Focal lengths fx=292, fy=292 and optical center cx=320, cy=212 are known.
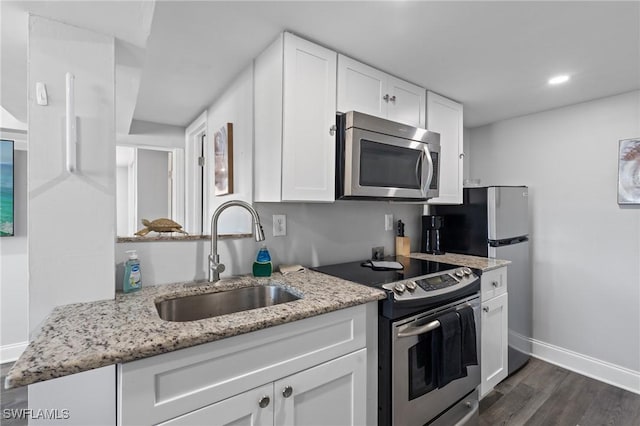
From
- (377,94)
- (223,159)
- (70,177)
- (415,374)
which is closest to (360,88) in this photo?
(377,94)

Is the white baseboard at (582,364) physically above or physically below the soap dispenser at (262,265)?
below

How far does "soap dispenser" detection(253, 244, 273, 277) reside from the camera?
65.0 inches

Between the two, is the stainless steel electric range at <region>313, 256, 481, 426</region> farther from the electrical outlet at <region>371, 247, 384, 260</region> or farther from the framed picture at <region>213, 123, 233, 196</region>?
the framed picture at <region>213, 123, 233, 196</region>

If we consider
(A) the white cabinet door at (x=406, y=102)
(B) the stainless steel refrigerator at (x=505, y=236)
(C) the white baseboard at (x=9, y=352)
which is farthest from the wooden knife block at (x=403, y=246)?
(C) the white baseboard at (x=9, y=352)

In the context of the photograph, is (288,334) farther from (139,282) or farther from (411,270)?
(411,270)

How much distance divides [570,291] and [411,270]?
180 centimetres

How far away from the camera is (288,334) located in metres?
1.08

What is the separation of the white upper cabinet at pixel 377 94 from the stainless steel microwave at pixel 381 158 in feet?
0.38

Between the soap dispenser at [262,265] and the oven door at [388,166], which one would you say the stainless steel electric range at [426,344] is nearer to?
the soap dispenser at [262,265]

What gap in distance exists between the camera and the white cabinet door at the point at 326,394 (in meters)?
1.07

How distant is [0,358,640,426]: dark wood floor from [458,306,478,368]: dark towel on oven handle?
0.65 metres

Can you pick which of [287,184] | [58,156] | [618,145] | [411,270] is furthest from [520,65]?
[58,156]

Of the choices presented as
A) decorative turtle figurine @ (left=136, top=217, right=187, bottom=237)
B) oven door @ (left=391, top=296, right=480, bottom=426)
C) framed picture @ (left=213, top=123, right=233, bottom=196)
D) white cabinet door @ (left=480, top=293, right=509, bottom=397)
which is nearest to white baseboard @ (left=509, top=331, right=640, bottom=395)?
white cabinet door @ (left=480, top=293, right=509, bottom=397)

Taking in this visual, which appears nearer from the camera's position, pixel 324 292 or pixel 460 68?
pixel 324 292
